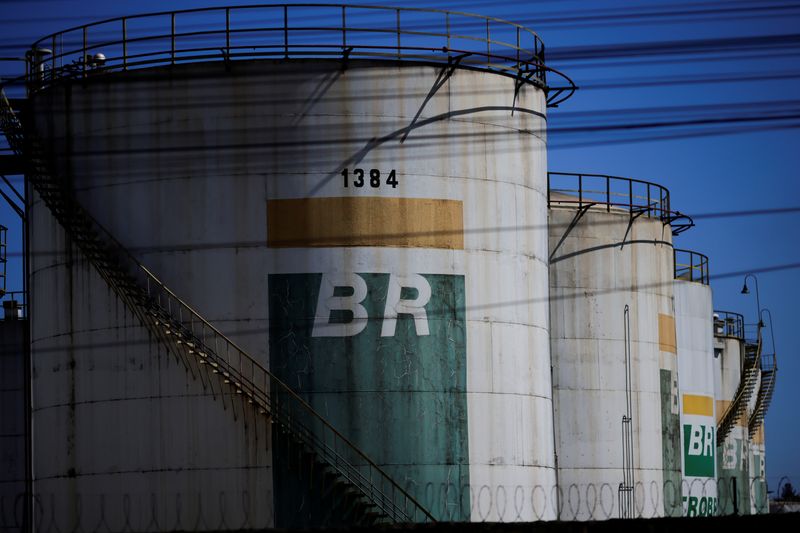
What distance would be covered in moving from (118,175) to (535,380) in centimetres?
1024

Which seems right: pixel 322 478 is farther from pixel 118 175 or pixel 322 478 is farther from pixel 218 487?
pixel 118 175

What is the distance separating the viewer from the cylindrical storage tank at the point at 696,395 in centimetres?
4919

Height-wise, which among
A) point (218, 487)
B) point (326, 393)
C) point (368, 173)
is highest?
point (368, 173)

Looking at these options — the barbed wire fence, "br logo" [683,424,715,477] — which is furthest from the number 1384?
"br logo" [683,424,715,477]

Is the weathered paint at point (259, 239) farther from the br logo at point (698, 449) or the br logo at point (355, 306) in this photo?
the br logo at point (698, 449)

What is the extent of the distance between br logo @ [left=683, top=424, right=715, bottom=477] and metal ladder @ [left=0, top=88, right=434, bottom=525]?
1983 cm

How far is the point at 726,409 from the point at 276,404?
35.5m

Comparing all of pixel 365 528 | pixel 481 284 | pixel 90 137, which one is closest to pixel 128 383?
pixel 90 137

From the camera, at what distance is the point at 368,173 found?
32031 mm

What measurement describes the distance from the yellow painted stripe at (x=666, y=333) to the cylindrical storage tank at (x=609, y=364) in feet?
0.22

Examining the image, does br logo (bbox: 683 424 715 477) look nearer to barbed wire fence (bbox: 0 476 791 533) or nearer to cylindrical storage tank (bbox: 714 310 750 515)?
cylindrical storage tank (bbox: 714 310 750 515)

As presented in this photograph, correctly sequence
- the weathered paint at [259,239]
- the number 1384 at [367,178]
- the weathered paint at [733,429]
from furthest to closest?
the weathered paint at [733,429], the number 1384 at [367,178], the weathered paint at [259,239]

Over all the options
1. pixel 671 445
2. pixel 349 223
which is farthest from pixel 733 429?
pixel 349 223

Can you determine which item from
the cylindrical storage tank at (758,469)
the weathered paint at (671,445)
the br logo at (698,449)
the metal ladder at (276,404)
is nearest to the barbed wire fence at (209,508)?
the metal ladder at (276,404)
